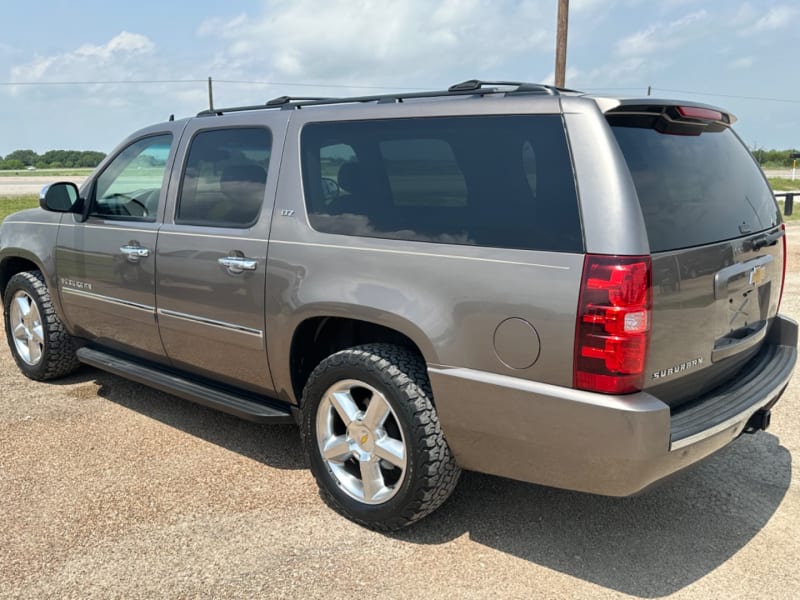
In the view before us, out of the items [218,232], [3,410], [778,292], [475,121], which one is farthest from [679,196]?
[3,410]

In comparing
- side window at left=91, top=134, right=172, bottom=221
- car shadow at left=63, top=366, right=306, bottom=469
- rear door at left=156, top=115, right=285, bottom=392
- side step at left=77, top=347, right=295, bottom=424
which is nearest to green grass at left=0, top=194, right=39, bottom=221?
car shadow at left=63, top=366, right=306, bottom=469

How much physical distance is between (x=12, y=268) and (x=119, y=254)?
1767mm

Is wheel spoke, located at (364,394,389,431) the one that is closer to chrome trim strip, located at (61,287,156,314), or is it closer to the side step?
the side step

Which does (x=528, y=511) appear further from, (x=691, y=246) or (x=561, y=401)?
(x=691, y=246)

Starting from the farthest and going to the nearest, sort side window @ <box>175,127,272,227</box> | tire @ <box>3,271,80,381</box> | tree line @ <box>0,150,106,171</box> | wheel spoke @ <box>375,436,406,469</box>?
tree line @ <box>0,150,106,171</box>
tire @ <box>3,271,80,381</box>
side window @ <box>175,127,272,227</box>
wheel spoke @ <box>375,436,406,469</box>

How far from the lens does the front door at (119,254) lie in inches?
170

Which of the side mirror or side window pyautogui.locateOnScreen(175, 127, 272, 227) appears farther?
the side mirror

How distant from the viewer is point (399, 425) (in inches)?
123

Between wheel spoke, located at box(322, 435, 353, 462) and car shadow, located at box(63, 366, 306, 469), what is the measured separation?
0.64 m

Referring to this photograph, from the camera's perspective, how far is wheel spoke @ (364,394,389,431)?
3211mm

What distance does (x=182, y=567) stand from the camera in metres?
3.00

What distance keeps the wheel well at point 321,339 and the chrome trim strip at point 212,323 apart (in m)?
0.22

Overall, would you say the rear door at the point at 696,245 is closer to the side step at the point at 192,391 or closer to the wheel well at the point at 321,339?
the wheel well at the point at 321,339

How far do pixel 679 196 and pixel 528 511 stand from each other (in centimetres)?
163
